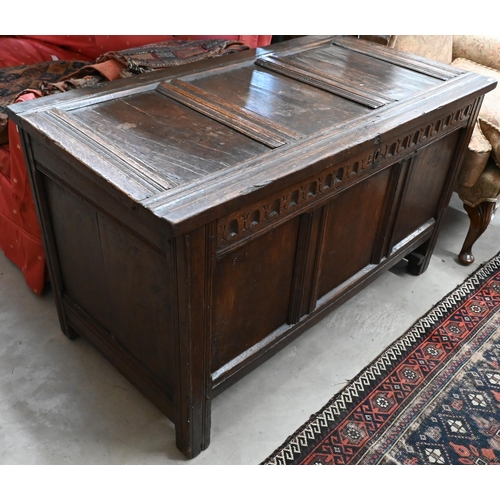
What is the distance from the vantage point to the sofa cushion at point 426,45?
84.9 inches

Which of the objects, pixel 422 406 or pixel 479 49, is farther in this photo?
pixel 479 49

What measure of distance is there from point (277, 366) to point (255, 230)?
2.18 ft

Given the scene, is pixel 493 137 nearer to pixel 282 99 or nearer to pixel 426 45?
pixel 426 45

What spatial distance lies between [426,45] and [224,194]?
164cm

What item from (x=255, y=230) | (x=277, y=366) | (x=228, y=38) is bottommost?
(x=277, y=366)

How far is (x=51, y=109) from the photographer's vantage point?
1.29 metres

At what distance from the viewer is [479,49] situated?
2525 mm

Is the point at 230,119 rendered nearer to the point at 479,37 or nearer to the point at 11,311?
the point at 11,311

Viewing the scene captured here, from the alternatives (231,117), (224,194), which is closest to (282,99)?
(231,117)

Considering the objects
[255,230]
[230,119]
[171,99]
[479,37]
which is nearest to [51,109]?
[171,99]

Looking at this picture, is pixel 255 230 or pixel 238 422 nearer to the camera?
pixel 255 230

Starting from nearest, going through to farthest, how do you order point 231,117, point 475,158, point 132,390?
point 231,117, point 132,390, point 475,158

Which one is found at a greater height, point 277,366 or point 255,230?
point 255,230

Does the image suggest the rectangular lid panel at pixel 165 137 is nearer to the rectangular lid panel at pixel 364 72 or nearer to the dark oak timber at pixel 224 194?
the dark oak timber at pixel 224 194
